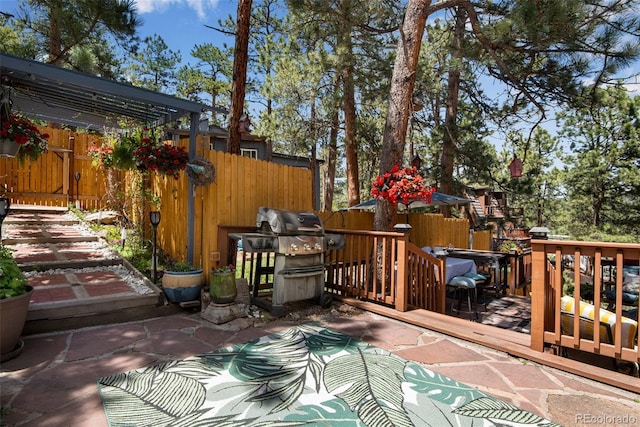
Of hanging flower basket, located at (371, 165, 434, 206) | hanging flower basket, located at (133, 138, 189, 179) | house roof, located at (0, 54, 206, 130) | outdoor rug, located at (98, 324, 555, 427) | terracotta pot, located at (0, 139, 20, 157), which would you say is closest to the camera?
outdoor rug, located at (98, 324, 555, 427)

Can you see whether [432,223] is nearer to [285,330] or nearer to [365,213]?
[365,213]

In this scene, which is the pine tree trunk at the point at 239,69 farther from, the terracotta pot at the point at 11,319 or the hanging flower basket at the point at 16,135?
the terracotta pot at the point at 11,319

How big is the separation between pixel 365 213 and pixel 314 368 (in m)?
7.13

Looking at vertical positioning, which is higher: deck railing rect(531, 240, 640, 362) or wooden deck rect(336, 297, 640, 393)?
deck railing rect(531, 240, 640, 362)

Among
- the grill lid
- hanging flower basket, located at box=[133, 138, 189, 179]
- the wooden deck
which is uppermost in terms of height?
hanging flower basket, located at box=[133, 138, 189, 179]

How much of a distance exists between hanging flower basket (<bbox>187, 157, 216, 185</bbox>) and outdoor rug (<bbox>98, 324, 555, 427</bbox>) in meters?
2.27

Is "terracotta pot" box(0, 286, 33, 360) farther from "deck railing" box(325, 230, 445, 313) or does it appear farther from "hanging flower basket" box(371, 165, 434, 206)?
"hanging flower basket" box(371, 165, 434, 206)

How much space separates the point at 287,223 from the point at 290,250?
0.30 metres

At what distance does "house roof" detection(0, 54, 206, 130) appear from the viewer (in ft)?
11.9

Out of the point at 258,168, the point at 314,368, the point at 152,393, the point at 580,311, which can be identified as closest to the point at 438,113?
the point at 258,168

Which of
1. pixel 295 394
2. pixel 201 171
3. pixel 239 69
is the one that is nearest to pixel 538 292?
pixel 295 394

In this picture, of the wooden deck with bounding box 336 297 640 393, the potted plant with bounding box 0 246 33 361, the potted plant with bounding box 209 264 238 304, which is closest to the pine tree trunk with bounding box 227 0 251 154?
the potted plant with bounding box 209 264 238 304

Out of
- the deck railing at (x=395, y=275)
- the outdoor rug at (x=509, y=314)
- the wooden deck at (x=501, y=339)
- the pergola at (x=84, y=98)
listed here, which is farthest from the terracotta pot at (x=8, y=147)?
the outdoor rug at (x=509, y=314)

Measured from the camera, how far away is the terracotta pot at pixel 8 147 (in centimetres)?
394
